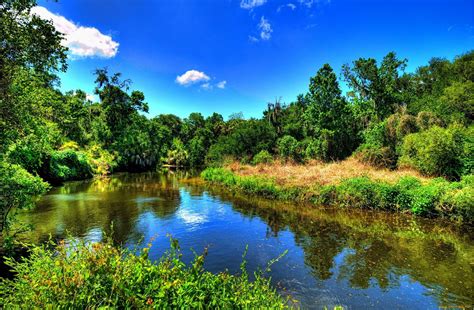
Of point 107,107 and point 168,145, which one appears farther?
point 168,145

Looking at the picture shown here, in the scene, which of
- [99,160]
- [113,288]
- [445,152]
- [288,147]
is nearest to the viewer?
[113,288]

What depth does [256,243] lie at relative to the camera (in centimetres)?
1211

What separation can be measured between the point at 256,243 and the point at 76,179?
29017 millimetres

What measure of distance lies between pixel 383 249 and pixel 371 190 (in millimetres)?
6725

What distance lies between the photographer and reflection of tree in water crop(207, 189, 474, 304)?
848 centimetres

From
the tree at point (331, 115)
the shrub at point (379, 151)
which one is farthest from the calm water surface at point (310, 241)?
the tree at point (331, 115)

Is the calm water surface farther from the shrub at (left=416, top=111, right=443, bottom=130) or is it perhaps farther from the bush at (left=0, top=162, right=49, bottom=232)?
the shrub at (left=416, top=111, right=443, bottom=130)

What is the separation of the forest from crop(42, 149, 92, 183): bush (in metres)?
0.13

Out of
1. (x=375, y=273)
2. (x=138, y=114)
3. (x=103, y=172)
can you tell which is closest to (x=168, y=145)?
(x=138, y=114)

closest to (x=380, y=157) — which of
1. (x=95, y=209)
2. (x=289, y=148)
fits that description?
(x=289, y=148)

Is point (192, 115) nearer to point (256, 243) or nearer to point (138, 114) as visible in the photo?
point (138, 114)

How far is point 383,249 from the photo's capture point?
435 inches

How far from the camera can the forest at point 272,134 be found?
31.8ft

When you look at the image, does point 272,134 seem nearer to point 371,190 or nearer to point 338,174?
point 338,174
